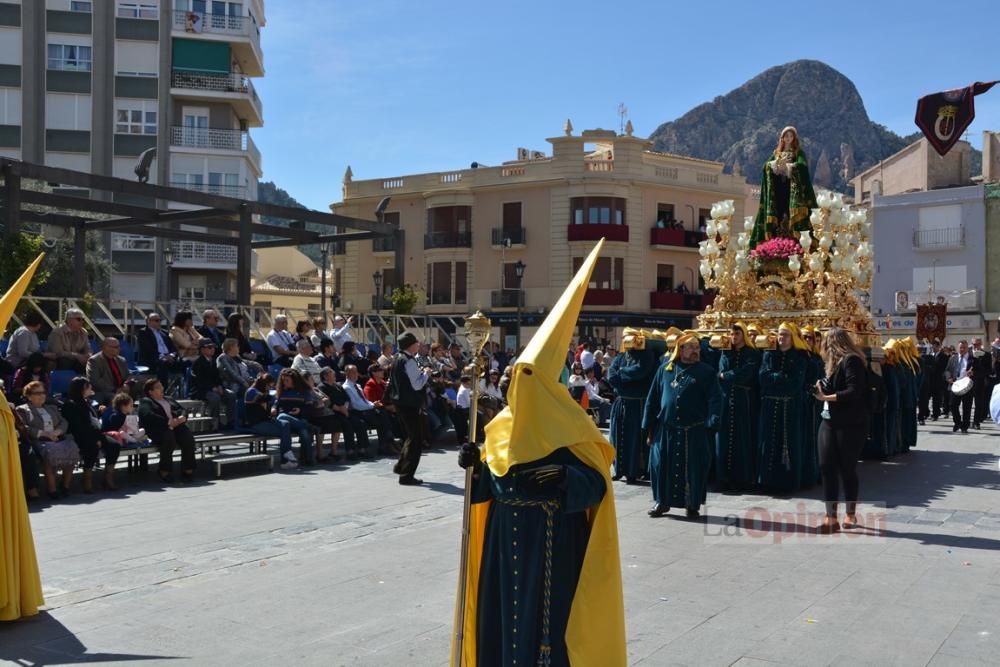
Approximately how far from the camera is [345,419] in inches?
565

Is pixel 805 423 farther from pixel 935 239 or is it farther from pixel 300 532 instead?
pixel 935 239

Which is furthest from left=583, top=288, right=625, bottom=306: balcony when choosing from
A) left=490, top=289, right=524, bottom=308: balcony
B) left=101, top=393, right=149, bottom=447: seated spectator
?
left=101, top=393, right=149, bottom=447: seated spectator

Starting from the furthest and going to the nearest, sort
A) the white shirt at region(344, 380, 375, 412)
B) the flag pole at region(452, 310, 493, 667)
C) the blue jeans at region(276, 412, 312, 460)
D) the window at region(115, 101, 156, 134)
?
the window at region(115, 101, 156, 134)
the white shirt at region(344, 380, 375, 412)
the blue jeans at region(276, 412, 312, 460)
the flag pole at region(452, 310, 493, 667)

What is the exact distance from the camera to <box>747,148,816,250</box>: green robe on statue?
45.0 feet

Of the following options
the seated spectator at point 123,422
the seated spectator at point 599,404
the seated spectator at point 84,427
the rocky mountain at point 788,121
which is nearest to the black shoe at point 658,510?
the seated spectator at point 123,422

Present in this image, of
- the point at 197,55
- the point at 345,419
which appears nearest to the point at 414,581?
the point at 345,419

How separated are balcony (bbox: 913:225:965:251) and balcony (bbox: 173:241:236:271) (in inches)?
1286

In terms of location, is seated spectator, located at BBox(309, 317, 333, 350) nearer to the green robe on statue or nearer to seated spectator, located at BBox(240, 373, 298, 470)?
seated spectator, located at BBox(240, 373, 298, 470)

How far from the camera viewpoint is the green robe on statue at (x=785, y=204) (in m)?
13.7

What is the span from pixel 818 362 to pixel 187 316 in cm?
939

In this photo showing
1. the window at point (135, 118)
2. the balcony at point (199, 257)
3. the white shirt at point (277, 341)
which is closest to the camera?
the white shirt at point (277, 341)

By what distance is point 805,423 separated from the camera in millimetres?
11609

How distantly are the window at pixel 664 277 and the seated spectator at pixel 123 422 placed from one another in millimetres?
37121

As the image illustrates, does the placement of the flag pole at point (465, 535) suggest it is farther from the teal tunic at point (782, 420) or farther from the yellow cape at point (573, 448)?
the teal tunic at point (782, 420)
